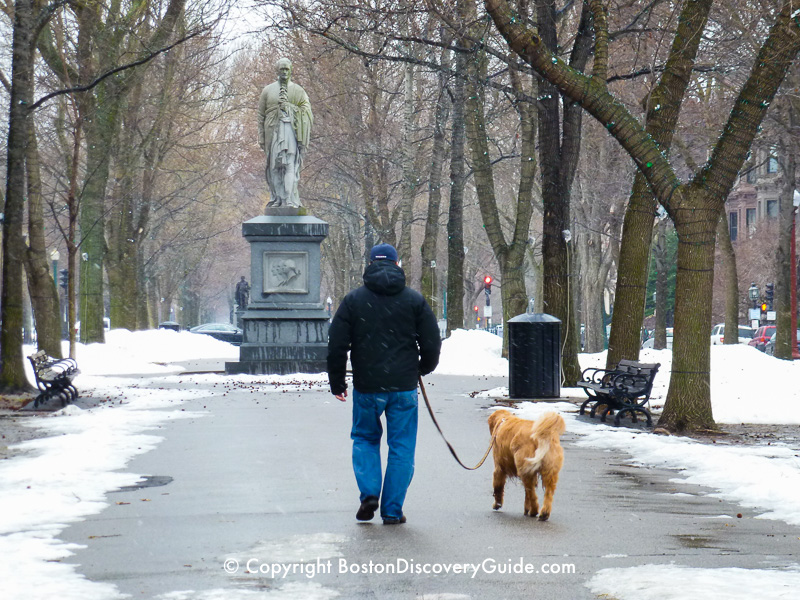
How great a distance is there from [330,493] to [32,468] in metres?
2.70

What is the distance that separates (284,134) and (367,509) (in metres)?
19.0

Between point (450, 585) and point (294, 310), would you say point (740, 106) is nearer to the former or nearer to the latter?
point (450, 585)

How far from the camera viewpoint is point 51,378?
51.9ft

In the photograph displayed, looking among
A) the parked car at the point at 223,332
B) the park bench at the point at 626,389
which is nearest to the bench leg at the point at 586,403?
the park bench at the point at 626,389

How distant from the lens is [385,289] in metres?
7.74

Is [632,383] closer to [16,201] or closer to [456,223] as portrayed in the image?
[16,201]

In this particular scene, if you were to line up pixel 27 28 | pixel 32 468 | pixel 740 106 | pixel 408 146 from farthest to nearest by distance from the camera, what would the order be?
pixel 408 146 < pixel 27 28 < pixel 740 106 < pixel 32 468

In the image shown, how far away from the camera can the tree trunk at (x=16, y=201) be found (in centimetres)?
1700

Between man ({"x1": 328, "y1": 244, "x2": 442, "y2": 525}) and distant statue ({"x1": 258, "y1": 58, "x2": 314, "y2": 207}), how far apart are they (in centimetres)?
1822

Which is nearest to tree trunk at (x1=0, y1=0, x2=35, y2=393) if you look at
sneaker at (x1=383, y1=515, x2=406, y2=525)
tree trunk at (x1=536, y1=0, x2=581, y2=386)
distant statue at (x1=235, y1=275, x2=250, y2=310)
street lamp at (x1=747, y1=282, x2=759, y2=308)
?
tree trunk at (x1=536, y1=0, x2=581, y2=386)

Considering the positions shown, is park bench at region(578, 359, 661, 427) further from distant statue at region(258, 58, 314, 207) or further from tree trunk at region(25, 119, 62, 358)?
distant statue at region(258, 58, 314, 207)

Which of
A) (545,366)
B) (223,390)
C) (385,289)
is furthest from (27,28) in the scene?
(385,289)

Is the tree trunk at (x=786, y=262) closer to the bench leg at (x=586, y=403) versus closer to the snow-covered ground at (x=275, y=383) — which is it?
the snow-covered ground at (x=275, y=383)

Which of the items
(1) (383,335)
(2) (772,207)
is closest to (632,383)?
(1) (383,335)
